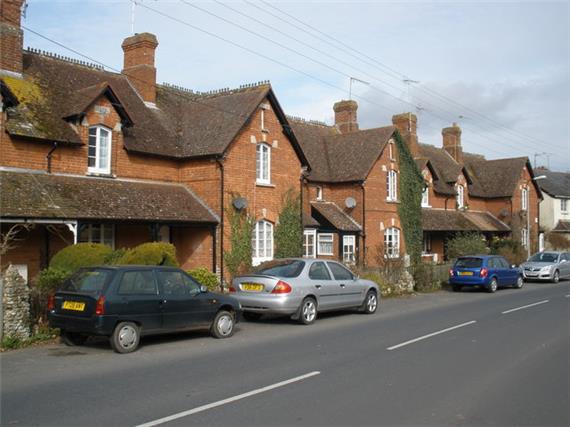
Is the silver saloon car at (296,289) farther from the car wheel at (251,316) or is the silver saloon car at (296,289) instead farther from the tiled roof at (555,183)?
the tiled roof at (555,183)

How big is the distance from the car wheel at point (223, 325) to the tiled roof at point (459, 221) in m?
23.8

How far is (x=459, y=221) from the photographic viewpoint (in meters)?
39.1

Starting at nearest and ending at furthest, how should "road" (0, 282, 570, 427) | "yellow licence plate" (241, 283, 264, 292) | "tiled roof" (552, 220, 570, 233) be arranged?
"road" (0, 282, 570, 427) < "yellow licence plate" (241, 283, 264, 292) < "tiled roof" (552, 220, 570, 233)

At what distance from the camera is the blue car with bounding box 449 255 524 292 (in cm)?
2498

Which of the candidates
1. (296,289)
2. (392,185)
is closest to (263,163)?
(296,289)

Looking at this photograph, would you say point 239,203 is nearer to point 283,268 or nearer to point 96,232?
point 96,232

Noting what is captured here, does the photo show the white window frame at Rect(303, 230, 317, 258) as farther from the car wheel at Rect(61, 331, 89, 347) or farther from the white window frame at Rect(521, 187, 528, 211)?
the white window frame at Rect(521, 187, 528, 211)

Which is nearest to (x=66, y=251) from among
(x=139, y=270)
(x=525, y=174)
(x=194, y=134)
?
(x=139, y=270)

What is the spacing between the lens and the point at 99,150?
64.8 ft

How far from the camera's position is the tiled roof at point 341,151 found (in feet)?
101

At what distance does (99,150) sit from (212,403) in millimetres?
14302

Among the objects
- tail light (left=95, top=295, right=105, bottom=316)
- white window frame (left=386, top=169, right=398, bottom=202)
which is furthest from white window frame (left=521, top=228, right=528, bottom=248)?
tail light (left=95, top=295, right=105, bottom=316)

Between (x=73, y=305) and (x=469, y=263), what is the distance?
19.1m

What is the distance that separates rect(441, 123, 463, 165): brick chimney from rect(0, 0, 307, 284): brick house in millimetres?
23528
